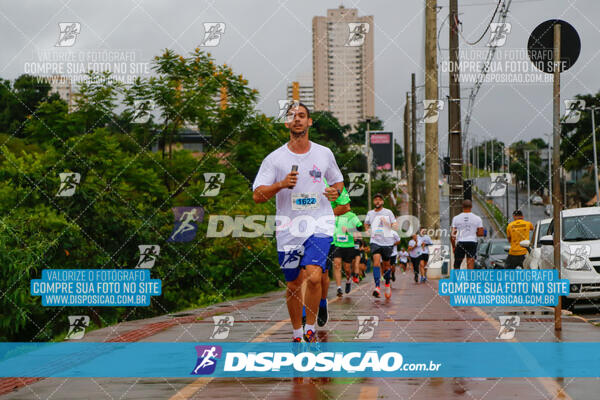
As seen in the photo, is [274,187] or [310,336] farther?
[310,336]

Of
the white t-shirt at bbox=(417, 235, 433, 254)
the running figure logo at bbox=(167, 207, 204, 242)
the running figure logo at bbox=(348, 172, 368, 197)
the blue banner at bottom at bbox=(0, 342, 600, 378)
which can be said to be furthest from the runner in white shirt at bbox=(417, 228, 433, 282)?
the blue banner at bottom at bbox=(0, 342, 600, 378)

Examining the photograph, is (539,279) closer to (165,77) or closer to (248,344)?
(248,344)

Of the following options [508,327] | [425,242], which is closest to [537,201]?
[425,242]

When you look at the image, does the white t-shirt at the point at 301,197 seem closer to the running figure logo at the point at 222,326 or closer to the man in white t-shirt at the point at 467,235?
the running figure logo at the point at 222,326

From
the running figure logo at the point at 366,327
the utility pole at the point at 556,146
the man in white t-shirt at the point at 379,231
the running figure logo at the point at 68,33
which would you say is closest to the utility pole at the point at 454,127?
the man in white t-shirt at the point at 379,231

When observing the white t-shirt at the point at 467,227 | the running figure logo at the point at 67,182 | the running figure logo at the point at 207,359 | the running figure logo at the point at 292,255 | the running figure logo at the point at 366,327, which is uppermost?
the running figure logo at the point at 67,182

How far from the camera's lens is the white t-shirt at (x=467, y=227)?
65.4 ft

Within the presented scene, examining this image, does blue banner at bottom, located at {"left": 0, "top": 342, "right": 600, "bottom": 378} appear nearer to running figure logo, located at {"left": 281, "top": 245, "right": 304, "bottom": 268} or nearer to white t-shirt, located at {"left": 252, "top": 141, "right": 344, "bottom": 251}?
running figure logo, located at {"left": 281, "top": 245, "right": 304, "bottom": 268}

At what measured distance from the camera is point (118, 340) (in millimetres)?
10836

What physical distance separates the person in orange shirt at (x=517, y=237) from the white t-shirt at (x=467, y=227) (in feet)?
2.74

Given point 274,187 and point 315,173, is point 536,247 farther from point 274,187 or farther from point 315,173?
point 274,187

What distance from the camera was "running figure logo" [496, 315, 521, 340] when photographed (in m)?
10.1

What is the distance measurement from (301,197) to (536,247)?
1062 cm

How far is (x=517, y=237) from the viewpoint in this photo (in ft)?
62.6
